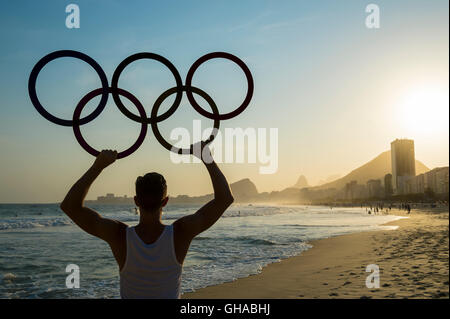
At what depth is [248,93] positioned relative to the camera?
4531 mm

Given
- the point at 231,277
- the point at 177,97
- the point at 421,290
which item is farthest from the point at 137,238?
the point at 231,277

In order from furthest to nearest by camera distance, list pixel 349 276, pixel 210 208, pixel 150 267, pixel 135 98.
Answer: pixel 349 276, pixel 135 98, pixel 210 208, pixel 150 267

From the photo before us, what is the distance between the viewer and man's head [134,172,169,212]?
2377 millimetres

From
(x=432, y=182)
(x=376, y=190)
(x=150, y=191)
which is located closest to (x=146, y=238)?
(x=150, y=191)

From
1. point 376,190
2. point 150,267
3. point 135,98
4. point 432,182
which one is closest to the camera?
point 150,267

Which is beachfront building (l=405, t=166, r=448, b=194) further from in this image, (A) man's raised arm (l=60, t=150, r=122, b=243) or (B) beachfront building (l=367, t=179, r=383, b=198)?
(A) man's raised arm (l=60, t=150, r=122, b=243)

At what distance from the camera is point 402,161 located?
592 feet

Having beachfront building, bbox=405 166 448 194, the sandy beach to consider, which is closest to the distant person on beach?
the sandy beach

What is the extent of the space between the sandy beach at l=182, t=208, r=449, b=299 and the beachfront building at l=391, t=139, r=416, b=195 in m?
177

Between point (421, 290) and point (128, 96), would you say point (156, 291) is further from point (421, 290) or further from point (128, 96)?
point (421, 290)

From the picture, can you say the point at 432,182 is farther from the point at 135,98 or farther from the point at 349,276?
the point at 135,98

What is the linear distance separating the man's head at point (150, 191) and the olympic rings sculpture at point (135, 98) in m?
1.70

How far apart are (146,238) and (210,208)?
1.48 feet

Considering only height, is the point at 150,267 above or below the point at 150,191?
below
